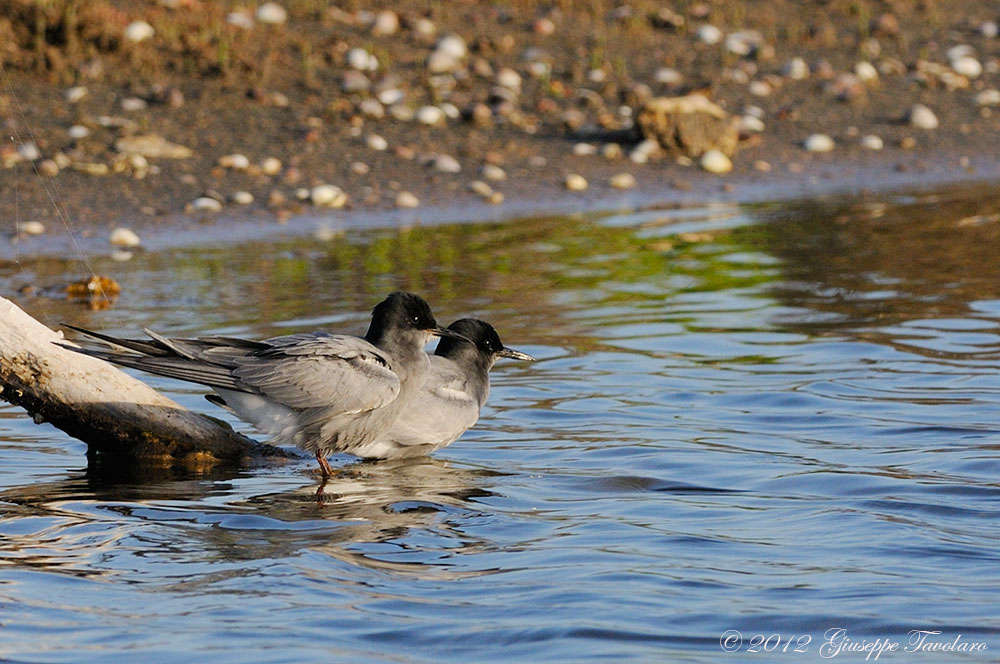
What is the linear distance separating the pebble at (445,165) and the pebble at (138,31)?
315 cm

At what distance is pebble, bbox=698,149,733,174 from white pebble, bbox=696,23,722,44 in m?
2.62

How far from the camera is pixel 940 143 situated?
50.1ft

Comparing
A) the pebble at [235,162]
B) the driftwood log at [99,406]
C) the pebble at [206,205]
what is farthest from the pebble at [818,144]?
the driftwood log at [99,406]

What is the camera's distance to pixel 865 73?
16266 millimetres

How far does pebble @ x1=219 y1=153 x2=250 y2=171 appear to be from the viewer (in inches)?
516

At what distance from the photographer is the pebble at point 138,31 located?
14164mm

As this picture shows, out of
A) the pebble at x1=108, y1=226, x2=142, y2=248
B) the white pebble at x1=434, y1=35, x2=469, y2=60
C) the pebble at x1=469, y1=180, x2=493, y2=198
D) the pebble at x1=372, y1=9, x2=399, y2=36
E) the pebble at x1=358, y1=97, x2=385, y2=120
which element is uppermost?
the pebble at x1=372, y1=9, x2=399, y2=36

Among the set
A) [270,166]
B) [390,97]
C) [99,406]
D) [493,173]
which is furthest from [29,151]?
[99,406]

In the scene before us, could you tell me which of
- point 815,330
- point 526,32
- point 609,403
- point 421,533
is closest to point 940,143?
point 526,32

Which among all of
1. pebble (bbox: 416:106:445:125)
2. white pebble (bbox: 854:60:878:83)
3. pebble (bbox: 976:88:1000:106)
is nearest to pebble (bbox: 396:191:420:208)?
pebble (bbox: 416:106:445:125)

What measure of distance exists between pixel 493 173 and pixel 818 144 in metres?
3.61

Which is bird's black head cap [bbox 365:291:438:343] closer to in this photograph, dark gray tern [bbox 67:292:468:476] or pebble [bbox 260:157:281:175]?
dark gray tern [bbox 67:292:468:476]

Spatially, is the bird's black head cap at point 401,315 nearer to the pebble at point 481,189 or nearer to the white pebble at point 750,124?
the pebble at point 481,189

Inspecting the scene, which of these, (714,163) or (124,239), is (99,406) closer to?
(124,239)
